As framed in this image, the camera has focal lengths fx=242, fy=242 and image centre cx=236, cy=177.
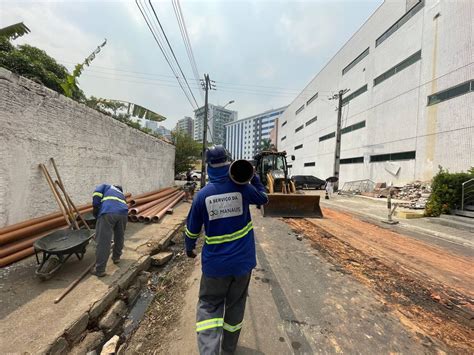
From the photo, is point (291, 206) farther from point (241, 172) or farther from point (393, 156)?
point (393, 156)

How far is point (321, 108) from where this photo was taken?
32.0 metres

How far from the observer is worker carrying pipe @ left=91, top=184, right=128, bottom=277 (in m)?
3.69

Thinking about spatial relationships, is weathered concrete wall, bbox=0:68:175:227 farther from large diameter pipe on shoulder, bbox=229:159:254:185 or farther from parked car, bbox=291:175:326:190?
parked car, bbox=291:175:326:190

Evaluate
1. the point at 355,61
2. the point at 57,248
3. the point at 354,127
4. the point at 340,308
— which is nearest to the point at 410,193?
the point at 354,127

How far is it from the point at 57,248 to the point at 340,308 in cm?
412

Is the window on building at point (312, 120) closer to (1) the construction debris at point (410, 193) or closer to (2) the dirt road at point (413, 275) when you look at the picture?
(1) the construction debris at point (410, 193)

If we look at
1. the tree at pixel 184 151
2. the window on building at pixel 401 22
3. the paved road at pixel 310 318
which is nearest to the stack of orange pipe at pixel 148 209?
the paved road at pixel 310 318

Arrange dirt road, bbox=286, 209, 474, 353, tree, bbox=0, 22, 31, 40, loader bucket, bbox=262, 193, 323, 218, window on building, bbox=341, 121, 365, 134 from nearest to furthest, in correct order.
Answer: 1. dirt road, bbox=286, 209, 474, 353
2. tree, bbox=0, 22, 31, 40
3. loader bucket, bbox=262, 193, 323, 218
4. window on building, bbox=341, 121, 365, 134

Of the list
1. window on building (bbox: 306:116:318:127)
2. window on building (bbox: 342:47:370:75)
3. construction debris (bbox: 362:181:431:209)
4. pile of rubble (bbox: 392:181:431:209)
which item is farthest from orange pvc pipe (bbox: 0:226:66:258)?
window on building (bbox: 306:116:318:127)

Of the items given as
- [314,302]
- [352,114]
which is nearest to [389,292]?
[314,302]

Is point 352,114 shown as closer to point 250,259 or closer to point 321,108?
point 321,108

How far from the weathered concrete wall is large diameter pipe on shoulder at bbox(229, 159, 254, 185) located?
4333 mm

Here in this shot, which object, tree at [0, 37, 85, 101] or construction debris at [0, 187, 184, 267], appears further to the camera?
tree at [0, 37, 85, 101]

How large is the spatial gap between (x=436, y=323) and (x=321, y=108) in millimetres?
32316
